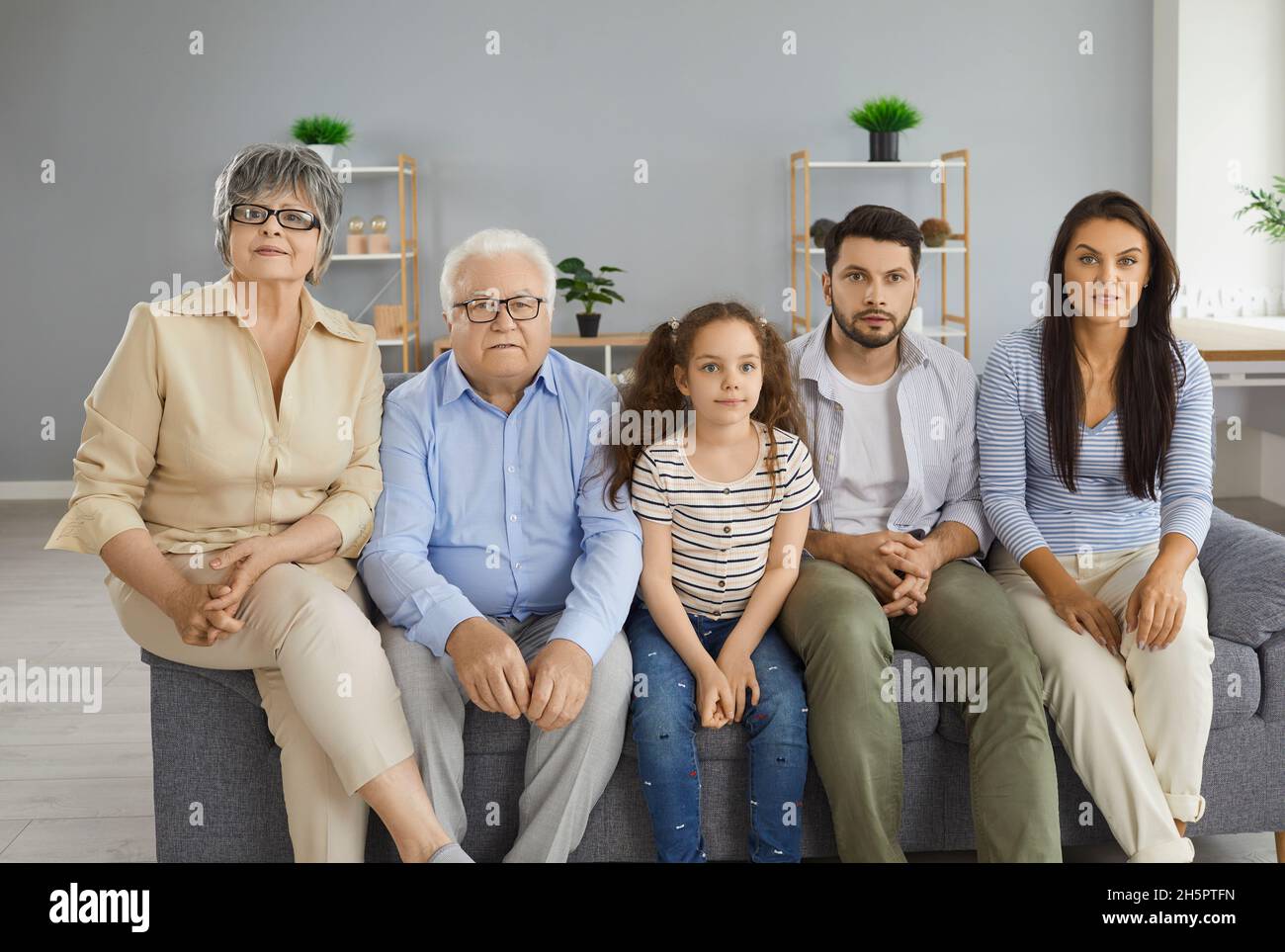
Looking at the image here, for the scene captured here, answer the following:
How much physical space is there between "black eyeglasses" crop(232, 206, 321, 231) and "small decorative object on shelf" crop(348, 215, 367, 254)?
344 centimetres

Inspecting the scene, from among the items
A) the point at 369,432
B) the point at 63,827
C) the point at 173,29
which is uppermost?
the point at 173,29

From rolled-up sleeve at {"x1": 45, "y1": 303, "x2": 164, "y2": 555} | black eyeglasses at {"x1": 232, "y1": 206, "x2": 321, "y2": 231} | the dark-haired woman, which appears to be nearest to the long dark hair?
the dark-haired woman

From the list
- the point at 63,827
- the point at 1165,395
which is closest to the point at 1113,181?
the point at 1165,395

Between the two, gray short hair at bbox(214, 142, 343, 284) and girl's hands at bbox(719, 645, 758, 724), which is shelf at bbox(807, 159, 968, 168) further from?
girl's hands at bbox(719, 645, 758, 724)

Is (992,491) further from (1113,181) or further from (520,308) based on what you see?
(1113,181)

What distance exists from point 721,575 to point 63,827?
137 centimetres

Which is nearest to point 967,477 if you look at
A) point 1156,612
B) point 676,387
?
point 1156,612

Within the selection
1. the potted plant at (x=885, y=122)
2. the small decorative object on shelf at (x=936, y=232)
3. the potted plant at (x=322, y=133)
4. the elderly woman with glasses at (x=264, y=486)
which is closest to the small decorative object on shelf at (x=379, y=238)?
the potted plant at (x=322, y=133)

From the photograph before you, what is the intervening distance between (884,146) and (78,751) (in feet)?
13.5

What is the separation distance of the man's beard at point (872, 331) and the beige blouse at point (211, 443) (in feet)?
2.98

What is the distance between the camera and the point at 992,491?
7.41ft

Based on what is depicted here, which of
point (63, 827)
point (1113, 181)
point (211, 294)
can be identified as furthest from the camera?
point (1113, 181)

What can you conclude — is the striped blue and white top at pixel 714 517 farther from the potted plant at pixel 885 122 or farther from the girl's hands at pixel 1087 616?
the potted plant at pixel 885 122

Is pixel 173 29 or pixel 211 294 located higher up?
pixel 173 29
